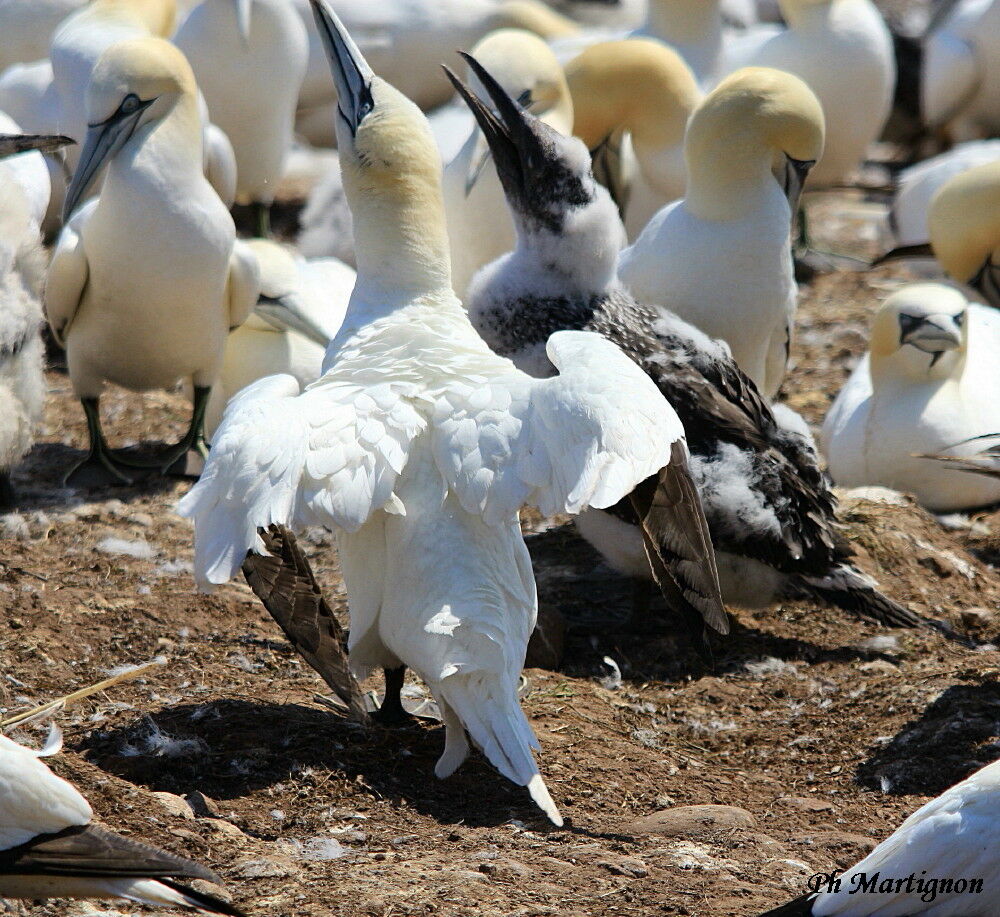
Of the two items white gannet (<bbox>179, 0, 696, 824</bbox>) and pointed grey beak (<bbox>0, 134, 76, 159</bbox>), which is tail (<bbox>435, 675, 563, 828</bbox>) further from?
pointed grey beak (<bbox>0, 134, 76, 159</bbox>)

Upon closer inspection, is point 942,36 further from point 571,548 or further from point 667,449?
point 667,449

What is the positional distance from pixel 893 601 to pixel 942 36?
7127 millimetres

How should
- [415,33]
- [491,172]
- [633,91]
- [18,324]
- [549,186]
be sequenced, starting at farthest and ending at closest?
[415,33] < [633,91] < [491,172] < [18,324] < [549,186]

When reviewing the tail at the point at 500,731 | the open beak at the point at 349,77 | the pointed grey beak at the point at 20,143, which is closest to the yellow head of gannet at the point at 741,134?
the open beak at the point at 349,77

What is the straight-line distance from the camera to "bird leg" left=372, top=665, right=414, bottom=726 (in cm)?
382

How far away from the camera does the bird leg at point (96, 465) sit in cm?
563

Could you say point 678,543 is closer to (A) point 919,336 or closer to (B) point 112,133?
(A) point 919,336

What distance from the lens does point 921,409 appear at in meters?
5.80

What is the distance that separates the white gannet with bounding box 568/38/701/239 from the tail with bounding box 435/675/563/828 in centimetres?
400

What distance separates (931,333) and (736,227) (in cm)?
94

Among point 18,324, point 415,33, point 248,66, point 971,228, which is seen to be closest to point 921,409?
point 971,228

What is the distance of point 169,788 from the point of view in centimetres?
342

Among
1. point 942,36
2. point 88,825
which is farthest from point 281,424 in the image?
point 942,36

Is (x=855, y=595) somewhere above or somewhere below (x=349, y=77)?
below
